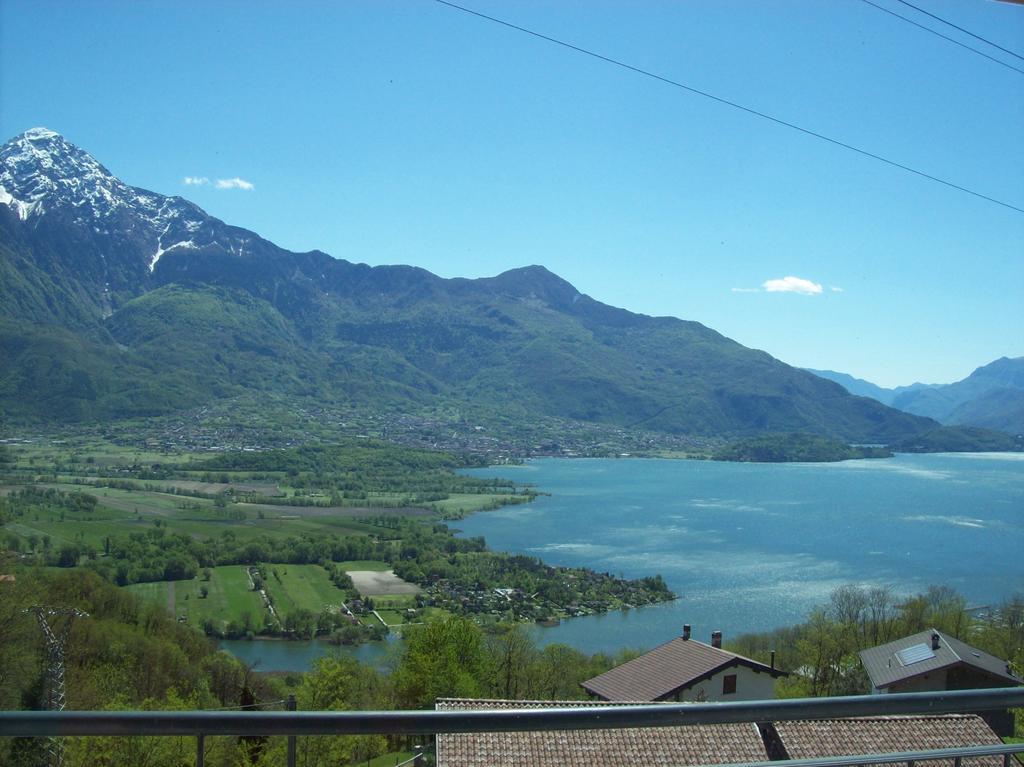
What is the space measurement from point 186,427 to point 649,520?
55.4 metres

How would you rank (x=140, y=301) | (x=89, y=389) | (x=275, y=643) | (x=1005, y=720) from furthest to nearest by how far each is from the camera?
(x=140, y=301)
(x=89, y=389)
(x=275, y=643)
(x=1005, y=720)

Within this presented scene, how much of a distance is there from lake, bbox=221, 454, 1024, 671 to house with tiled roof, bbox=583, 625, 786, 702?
13370 mm

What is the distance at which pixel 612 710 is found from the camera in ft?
4.66

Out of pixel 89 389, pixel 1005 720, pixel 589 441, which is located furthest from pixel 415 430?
pixel 1005 720

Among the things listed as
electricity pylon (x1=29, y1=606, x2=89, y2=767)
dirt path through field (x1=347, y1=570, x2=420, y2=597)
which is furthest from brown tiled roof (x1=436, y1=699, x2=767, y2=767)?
dirt path through field (x1=347, y1=570, x2=420, y2=597)

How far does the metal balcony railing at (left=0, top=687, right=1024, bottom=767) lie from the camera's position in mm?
1300

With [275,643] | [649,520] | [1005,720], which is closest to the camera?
[1005,720]

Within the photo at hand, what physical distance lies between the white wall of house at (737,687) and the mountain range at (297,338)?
78.0 m

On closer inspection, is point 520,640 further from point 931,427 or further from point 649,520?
point 931,427

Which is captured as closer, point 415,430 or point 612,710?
point 612,710

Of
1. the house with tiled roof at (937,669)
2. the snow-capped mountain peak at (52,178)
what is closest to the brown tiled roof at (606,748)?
the house with tiled roof at (937,669)

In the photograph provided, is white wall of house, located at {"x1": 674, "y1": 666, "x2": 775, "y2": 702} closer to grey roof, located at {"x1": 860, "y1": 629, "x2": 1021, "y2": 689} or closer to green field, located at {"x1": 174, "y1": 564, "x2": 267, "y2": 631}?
grey roof, located at {"x1": 860, "y1": 629, "x2": 1021, "y2": 689}

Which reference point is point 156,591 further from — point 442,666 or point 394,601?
point 442,666

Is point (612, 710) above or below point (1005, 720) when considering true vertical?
above
